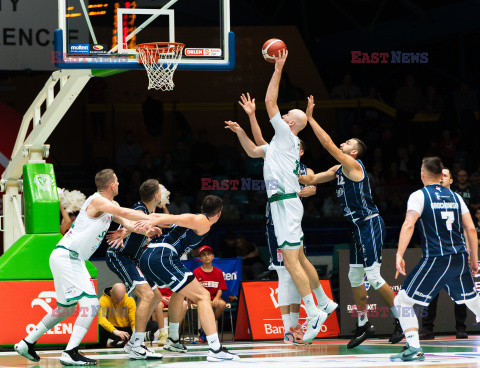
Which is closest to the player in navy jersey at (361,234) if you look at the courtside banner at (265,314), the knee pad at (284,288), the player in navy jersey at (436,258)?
the knee pad at (284,288)

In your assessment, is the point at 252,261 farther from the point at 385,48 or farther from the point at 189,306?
the point at 385,48

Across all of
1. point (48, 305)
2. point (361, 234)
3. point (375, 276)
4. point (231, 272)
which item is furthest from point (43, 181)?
point (375, 276)

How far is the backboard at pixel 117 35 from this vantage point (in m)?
11.1

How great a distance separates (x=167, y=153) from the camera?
19156 millimetres

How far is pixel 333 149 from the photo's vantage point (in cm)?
1029

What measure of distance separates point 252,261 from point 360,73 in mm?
7989

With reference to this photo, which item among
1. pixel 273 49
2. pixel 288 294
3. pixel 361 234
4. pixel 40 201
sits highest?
pixel 273 49

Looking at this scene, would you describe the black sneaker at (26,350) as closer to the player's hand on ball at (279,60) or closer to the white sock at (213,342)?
the white sock at (213,342)

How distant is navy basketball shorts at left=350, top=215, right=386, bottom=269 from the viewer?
429 inches

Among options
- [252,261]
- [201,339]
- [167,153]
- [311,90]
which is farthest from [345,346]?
[311,90]

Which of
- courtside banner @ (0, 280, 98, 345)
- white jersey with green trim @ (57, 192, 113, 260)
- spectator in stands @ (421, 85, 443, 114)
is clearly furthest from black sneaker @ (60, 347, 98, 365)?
spectator in stands @ (421, 85, 443, 114)

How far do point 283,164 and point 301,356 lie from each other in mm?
2270

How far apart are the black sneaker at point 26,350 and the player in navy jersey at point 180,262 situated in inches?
61.7

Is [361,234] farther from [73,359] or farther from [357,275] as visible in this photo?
[73,359]
